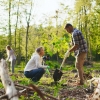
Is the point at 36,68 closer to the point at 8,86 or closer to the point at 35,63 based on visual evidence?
the point at 35,63

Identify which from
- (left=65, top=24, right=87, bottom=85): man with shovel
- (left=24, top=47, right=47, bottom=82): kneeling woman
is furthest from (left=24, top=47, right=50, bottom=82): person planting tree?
(left=65, top=24, right=87, bottom=85): man with shovel

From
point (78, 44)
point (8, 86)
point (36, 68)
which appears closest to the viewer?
point (8, 86)

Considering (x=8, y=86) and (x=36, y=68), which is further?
(x=36, y=68)

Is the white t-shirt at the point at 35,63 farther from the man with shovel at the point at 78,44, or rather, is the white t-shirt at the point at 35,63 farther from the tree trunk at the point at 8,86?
the tree trunk at the point at 8,86

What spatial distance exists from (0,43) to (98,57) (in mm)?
25262

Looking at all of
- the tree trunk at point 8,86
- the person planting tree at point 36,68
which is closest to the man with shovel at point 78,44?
the person planting tree at point 36,68

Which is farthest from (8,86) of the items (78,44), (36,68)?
(36,68)

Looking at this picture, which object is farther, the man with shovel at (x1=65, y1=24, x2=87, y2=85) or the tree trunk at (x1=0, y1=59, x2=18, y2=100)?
the man with shovel at (x1=65, y1=24, x2=87, y2=85)

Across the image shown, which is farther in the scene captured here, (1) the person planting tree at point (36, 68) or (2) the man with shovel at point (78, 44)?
(1) the person planting tree at point (36, 68)

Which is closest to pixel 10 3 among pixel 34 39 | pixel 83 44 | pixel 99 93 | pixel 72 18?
pixel 72 18

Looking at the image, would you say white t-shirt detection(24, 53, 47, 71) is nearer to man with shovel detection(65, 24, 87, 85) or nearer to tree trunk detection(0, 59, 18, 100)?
man with shovel detection(65, 24, 87, 85)

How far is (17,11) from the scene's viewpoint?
114 ft

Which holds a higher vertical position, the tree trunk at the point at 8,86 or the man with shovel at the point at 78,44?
the man with shovel at the point at 78,44

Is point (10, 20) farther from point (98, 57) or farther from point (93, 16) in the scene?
point (98, 57)
